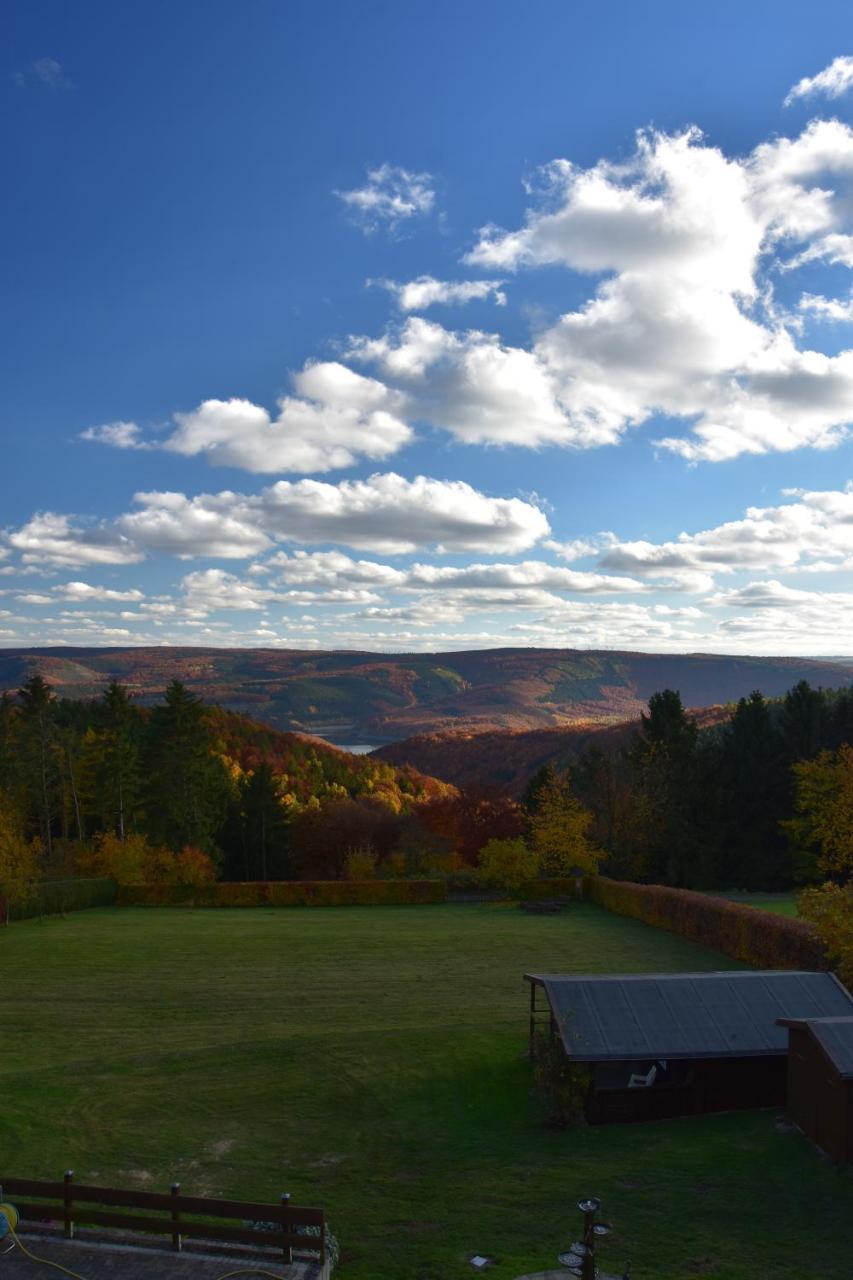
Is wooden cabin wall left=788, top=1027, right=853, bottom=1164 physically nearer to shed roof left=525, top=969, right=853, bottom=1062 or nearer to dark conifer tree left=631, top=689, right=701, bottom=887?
shed roof left=525, top=969, right=853, bottom=1062

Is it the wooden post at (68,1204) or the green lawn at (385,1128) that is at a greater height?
the wooden post at (68,1204)

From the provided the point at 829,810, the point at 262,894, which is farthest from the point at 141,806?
the point at 829,810

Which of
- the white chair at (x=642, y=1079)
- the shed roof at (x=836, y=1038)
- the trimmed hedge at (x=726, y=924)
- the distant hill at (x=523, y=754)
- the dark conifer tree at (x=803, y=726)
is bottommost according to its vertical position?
the distant hill at (x=523, y=754)

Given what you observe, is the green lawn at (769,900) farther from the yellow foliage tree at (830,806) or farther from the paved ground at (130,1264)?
the paved ground at (130,1264)

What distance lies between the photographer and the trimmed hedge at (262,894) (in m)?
65.8

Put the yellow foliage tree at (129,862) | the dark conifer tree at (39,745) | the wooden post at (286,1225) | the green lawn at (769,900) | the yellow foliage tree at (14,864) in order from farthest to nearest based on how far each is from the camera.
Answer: the dark conifer tree at (39,745) → the yellow foliage tree at (129,862) → the green lawn at (769,900) → the yellow foliage tree at (14,864) → the wooden post at (286,1225)

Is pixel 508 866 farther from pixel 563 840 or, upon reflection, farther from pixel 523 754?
pixel 523 754

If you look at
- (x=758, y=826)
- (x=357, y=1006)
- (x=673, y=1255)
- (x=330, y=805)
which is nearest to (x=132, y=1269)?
(x=673, y=1255)

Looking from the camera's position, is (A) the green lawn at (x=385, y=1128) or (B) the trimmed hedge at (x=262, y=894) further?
(B) the trimmed hedge at (x=262, y=894)

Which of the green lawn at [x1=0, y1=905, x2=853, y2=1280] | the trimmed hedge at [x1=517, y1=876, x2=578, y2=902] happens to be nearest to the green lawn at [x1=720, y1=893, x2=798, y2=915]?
the trimmed hedge at [x1=517, y1=876, x2=578, y2=902]

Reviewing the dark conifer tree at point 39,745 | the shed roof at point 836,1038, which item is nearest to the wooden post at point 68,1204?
the shed roof at point 836,1038

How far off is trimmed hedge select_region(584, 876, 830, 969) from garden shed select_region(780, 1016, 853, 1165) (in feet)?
37.1

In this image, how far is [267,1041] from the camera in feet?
94.2

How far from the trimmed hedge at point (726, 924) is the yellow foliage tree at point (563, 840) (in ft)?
19.7
